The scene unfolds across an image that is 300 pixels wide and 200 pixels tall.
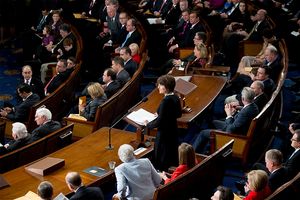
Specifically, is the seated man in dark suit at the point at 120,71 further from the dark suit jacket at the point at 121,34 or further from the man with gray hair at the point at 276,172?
the man with gray hair at the point at 276,172

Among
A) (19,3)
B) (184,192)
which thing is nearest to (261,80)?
(184,192)

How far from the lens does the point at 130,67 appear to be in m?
9.20

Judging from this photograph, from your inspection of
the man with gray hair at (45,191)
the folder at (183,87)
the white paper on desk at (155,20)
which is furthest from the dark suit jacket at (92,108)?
the white paper on desk at (155,20)

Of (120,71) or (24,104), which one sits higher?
(120,71)

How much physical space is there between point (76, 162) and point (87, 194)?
109cm

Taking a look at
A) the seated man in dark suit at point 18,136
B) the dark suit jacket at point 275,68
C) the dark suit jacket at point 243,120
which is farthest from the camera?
the dark suit jacket at point 275,68

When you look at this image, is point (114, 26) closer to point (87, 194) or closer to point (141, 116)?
point (141, 116)

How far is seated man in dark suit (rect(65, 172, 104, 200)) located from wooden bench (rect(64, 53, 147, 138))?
2216 millimetres

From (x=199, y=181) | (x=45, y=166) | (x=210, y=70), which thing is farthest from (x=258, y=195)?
(x=210, y=70)

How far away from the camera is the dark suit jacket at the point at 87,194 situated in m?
5.59

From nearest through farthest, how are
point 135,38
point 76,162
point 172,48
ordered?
point 76,162 < point 135,38 < point 172,48

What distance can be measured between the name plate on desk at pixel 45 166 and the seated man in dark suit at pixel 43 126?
73 centimetres

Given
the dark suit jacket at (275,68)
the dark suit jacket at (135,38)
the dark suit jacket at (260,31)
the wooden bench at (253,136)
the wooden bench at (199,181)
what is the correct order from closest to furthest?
the wooden bench at (199,181), the wooden bench at (253,136), the dark suit jacket at (275,68), the dark suit jacket at (135,38), the dark suit jacket at (260,31)

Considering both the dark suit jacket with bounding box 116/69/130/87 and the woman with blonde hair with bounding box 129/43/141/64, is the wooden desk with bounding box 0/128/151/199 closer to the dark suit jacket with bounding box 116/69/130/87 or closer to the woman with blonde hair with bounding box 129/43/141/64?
the dark suit jacket with bounding box 116/69/130/87
